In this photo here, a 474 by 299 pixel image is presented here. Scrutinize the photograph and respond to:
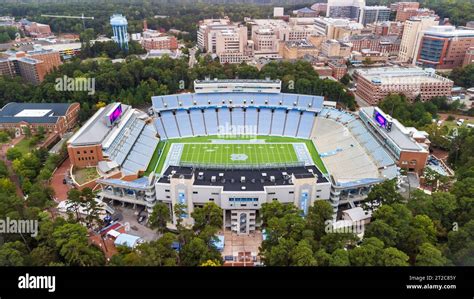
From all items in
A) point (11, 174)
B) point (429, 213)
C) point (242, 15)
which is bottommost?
point (11, 174)

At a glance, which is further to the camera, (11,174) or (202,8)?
(202,8)

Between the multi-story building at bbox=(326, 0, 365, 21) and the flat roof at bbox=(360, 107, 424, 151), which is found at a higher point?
the multi-story building at bbox=(326, 0, 365, 21)

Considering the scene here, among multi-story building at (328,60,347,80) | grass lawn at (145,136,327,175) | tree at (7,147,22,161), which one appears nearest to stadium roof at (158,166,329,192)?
grass lawn at (145,136,327,175)

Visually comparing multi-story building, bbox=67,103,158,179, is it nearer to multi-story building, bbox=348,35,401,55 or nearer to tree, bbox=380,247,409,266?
tree, bbox=380,247,409,266

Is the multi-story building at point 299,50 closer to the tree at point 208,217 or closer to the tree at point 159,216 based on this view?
the tree at point 208,217

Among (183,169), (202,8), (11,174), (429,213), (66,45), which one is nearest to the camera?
(429,213)

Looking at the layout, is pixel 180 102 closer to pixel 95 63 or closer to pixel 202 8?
pixel 95 63

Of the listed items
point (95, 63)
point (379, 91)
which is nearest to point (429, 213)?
point (379, 91)
